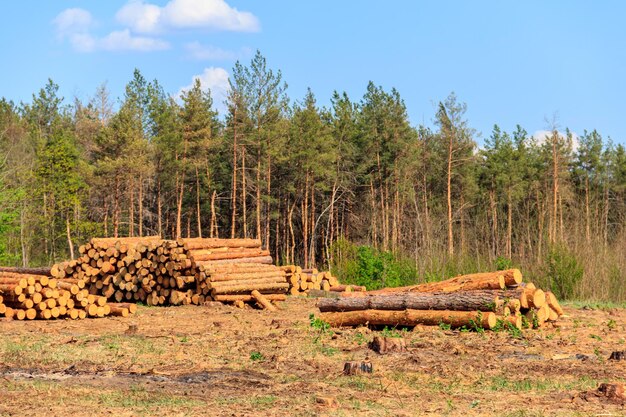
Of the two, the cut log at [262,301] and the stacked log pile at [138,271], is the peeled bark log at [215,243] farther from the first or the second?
the cut log at [262,301]

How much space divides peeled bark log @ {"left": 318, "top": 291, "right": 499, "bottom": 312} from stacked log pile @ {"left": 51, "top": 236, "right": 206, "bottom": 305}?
6268 millimetres

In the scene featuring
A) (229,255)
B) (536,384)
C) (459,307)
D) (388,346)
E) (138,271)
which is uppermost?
(229,255)

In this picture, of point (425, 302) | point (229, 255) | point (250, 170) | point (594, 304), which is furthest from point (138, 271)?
point (250, 170)

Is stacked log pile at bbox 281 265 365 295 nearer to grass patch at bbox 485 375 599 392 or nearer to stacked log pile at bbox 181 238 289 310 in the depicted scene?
stacked log pile at bbox 181 238 289 310

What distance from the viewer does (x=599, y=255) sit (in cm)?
1908

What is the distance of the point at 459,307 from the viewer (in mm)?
13492

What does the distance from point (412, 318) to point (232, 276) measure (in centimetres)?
694

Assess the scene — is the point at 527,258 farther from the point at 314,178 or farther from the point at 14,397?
the point at 314,178

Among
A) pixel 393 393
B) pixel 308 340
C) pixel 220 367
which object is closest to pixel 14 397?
pixel 220 367

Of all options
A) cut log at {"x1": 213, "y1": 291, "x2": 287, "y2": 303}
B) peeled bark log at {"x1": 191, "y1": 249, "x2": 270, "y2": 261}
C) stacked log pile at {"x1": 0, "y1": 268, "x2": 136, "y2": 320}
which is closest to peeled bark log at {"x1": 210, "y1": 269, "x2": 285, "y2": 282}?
cut log at {"x1": 213, "y1": 291, "x2": 287, "y2": 303}

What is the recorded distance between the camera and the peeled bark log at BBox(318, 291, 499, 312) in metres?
13.4

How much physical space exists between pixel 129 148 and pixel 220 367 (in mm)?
38446

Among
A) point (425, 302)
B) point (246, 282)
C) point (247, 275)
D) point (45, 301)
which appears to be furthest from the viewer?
point (247, 275)

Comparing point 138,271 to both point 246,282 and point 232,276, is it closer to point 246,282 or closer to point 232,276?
point 232,276
